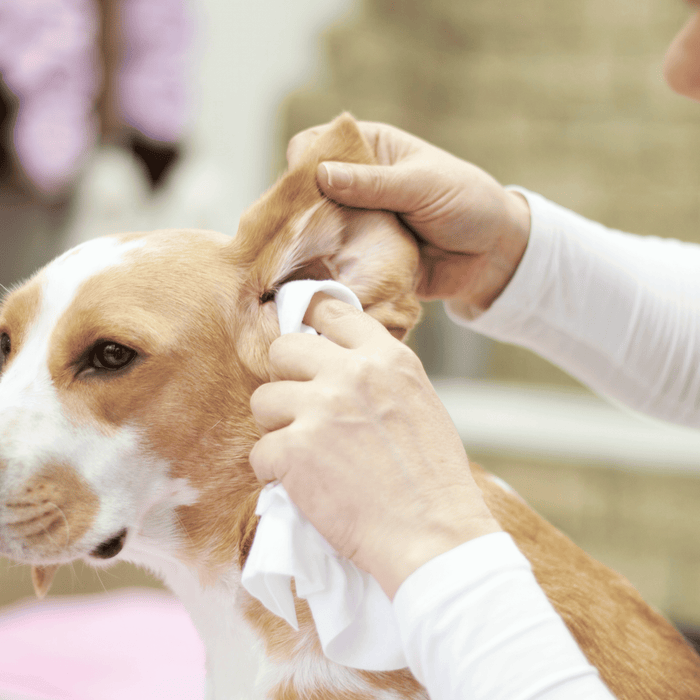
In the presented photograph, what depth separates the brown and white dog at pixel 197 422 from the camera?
0.57 meters

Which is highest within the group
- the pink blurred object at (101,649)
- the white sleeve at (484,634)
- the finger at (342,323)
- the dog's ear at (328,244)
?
the dog's ear at (328,244)

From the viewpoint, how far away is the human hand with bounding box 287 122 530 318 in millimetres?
646

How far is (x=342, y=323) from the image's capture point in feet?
1.81

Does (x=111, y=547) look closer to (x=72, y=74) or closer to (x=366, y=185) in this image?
(x=366, y=185)

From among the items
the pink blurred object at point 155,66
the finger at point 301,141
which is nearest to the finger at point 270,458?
the finger at point 301,141

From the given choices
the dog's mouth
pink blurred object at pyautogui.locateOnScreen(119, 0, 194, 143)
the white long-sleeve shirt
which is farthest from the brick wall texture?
the dog's mouth

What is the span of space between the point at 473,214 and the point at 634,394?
1.28 feet

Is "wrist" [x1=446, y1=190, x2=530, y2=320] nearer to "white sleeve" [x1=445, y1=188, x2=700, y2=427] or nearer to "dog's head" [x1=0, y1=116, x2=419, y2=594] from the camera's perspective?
"white sleeve" [x1=445, y1=188, x2=700, y2=427]

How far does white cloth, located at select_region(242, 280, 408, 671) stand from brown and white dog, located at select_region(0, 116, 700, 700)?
67 mm

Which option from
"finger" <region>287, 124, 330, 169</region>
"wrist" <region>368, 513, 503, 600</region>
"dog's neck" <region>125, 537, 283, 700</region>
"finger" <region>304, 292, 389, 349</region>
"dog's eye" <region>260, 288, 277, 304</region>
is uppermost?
"finger" <region>287, 124, 330, 169</region>

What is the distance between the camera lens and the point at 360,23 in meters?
2.89

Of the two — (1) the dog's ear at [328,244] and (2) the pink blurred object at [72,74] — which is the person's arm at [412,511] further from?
(2) the pink blurred object at [72,74]

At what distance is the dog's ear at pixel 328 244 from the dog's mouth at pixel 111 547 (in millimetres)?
245

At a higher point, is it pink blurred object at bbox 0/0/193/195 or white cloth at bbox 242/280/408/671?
pink blurred object at bbox 0/0/193/195
